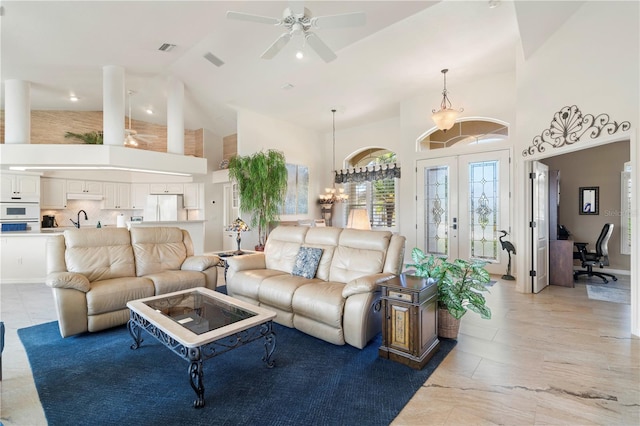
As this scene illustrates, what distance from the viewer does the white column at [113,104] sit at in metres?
5.10

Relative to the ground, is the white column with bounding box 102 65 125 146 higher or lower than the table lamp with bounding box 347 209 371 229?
higher

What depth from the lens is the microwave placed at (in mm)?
5622

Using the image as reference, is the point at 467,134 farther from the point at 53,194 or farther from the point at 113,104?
the point at 53,194

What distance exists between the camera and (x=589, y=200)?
5777 millimetres

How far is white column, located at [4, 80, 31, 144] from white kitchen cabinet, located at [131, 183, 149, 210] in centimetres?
259

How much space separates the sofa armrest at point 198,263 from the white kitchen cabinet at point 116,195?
198 inches

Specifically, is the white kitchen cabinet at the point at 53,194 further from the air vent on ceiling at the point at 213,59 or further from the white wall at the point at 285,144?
the air vent on ceiling at the point at 213,59

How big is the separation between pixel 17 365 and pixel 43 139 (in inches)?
264

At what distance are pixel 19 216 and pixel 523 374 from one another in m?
8.41

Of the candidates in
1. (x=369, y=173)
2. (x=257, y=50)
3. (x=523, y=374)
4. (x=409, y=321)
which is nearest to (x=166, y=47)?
(x=257, y=50)

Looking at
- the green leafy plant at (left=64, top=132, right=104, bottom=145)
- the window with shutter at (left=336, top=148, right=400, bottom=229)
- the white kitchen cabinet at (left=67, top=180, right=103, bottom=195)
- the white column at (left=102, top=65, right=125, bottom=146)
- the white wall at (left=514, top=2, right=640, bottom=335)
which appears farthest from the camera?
the window with shutter at (left=336, top=148, right=400, bottom=229)

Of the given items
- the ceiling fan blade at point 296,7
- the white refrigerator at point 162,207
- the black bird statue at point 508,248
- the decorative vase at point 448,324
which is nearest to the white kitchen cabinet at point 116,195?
the white refrigerator at point 162,207

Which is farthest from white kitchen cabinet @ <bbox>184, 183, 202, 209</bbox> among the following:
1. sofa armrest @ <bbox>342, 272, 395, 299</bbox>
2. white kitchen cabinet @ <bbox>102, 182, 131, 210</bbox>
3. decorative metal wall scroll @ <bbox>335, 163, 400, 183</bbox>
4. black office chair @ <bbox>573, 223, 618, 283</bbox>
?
black office chair @ <bbox>573, 223, 618, 283</bbox>

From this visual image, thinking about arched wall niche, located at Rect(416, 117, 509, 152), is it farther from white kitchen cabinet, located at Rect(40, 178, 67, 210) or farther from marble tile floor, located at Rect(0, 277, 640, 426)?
white kitchen cabinet, located at Rect(40, 178, 67, 210)
